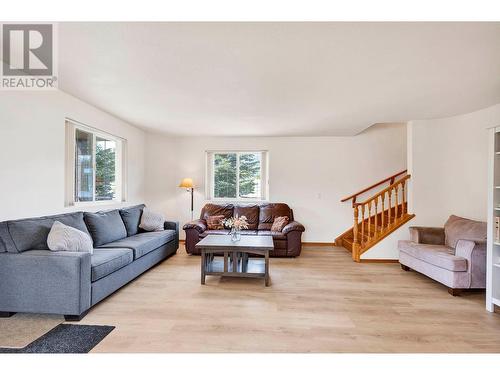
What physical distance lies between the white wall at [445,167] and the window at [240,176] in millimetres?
2917

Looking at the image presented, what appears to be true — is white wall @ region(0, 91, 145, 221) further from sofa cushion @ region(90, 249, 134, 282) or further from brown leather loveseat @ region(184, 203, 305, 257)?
brown leather loveseat @ region(184, 203, 305, 257)

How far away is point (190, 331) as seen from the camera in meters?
2.18

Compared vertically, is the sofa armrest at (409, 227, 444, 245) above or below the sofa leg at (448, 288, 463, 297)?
above

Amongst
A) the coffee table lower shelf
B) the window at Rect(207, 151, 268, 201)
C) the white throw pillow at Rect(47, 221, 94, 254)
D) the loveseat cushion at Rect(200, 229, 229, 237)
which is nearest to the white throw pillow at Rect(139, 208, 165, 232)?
the loveseat cushion at Rect(200, 229, 229, 237)

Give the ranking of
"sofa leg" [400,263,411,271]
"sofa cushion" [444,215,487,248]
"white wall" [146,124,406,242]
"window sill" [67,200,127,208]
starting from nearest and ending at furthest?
"sofa cushion" [444,215,487,248] → "window sill" [67,200,127,208] → "sofa leg" [400,263,411,271] → "white wall" [146,124,406,242]

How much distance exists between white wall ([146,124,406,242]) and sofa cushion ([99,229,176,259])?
1.56m

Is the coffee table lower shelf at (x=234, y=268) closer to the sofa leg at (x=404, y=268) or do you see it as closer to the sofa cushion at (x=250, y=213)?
the sofa cushion at (x=250, y=213)

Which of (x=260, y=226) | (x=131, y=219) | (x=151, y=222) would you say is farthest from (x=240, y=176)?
(x=131, y=219)

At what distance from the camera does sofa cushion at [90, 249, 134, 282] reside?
2.57 metres

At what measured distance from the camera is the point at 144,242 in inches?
143

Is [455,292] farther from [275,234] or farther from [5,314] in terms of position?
[5,314]

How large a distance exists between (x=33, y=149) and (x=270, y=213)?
12.9 feet

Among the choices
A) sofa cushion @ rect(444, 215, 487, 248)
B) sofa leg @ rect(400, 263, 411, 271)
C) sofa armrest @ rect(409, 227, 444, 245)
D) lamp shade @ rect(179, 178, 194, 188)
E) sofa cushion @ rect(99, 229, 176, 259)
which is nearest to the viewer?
sofa cushion @ rect(444, 215, 487, 248)
